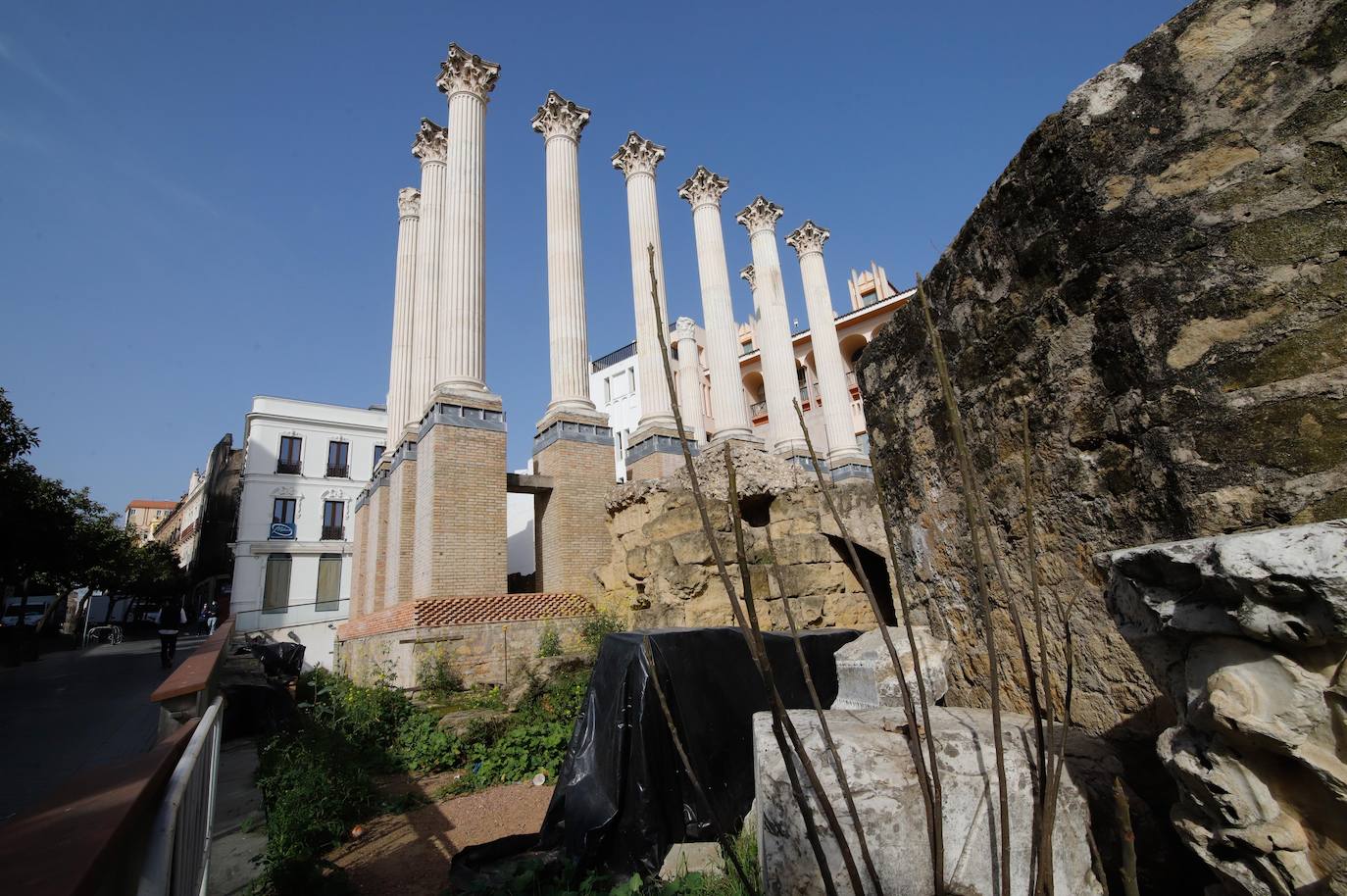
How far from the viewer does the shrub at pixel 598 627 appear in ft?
37.4

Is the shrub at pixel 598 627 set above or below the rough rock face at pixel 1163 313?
below

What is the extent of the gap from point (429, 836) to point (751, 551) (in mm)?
5847

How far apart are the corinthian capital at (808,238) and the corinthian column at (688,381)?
504 centimetres

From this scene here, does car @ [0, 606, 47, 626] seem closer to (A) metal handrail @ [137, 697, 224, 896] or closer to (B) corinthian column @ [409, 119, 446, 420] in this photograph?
(B) corinthian column @ [409, 119, 446, 420]

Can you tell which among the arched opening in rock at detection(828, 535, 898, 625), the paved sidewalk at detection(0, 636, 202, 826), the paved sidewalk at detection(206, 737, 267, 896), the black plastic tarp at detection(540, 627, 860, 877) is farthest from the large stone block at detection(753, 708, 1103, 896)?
the arched opening in rock at detection(828, 535, 898, 625)

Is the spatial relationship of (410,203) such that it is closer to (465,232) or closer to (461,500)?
(465,232)

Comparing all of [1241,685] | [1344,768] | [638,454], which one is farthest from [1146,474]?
[638,454]

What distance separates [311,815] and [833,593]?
7.27 m

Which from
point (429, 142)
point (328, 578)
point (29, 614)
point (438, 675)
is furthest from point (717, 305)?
point (29, 614)

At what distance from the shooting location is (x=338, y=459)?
34.6 metres

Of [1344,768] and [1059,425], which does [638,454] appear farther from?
[1344,768]

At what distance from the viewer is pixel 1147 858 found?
1.64 m

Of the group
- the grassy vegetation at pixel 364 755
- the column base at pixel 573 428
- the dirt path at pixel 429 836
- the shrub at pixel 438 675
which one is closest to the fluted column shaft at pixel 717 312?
the column base at pixel 573 428

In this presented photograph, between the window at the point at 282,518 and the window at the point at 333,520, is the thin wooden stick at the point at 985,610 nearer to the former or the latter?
the window at the point at 282,518
